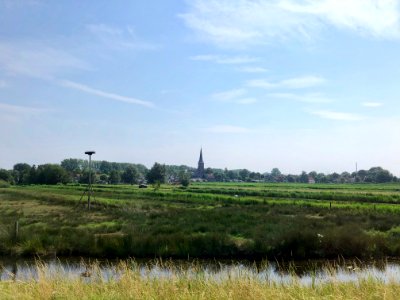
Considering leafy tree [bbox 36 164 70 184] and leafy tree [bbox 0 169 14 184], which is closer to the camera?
leafy tree [bbox 36 164 70 184]

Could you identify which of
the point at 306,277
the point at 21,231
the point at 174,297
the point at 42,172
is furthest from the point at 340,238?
the point at 42,172

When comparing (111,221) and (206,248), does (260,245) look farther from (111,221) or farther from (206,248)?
(111,221)

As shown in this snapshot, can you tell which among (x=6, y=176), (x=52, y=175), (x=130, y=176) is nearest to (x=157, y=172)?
(x=130, y=176)

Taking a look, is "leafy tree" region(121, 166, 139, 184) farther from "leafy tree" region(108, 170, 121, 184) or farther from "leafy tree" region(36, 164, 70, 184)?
"leafy tree" region(36, 164, 70, 184)

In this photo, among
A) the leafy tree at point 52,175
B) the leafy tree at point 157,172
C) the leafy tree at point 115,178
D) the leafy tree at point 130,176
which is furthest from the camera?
the leafy tree at point 130,176

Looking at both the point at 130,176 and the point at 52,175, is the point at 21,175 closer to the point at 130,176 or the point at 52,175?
the point at 52,175

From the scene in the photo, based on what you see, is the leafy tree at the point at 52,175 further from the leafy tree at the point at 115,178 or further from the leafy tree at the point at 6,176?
the leafy tree at the point at 6,176

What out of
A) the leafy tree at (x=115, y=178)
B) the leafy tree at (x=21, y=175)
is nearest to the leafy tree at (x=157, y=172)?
the leafy tree at (x=115, y=178)

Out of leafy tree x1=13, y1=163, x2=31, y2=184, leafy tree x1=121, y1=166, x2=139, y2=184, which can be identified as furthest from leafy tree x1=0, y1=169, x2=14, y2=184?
leafy tree x1=121, y1=166, x2=139, y2=184

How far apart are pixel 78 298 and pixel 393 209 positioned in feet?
122

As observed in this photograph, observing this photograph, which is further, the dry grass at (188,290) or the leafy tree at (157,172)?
the leafy tree at (157,172)

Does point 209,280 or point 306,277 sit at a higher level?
point 209,280

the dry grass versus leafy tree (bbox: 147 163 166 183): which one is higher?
leafy tree (bbox: 147 163 166 183)

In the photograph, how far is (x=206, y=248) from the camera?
58.6ft
